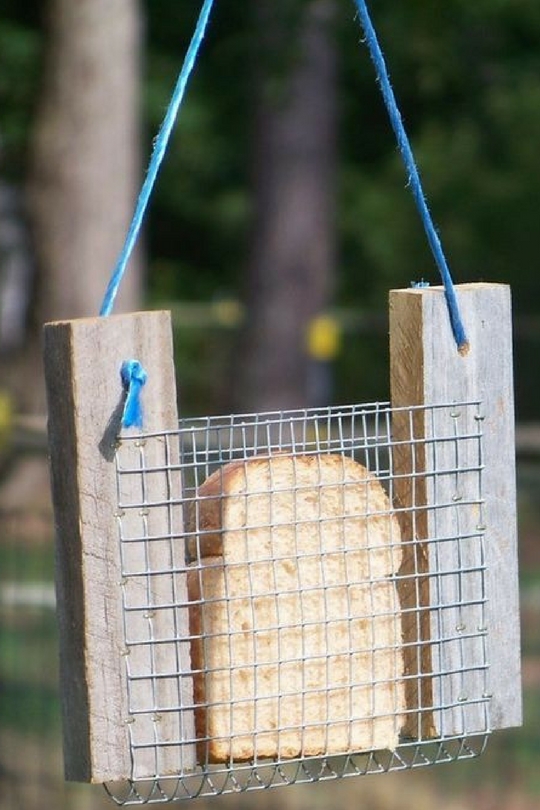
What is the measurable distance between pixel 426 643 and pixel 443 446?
1.06 feet

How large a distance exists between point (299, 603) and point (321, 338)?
1177 centimetres

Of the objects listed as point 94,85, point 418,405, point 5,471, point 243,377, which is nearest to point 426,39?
point 94,85

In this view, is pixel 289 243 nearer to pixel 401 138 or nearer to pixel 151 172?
pixel 401 138

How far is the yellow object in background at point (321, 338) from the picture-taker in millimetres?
14367

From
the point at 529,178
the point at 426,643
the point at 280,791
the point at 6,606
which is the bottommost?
the point at 280,791

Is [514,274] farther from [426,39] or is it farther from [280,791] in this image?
[280,791]

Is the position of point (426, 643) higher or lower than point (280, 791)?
higher

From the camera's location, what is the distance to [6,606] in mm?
6203

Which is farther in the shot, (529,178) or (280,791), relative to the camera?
(529,178)

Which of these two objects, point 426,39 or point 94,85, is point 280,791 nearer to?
point 94,85

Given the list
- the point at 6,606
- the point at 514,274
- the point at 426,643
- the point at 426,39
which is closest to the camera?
the point at 426,643

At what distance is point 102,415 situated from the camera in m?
2.40

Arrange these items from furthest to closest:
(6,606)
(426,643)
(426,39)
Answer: (426,39) < (6,606) < (426,643)

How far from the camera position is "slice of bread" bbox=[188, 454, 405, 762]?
2570 millimetres
